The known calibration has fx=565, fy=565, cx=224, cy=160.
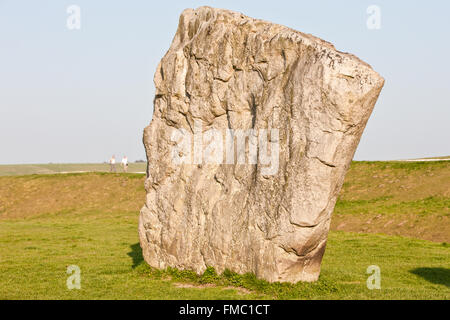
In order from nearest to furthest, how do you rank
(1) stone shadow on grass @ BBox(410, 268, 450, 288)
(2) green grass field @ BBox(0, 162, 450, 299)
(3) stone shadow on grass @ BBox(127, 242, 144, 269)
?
1. (2) green grass field @ BBox(0, 162, 450, 299)
2. (1) stone shadow on grass @ BBox(410, 268, 450, 288)
3. (3) stone shadow on grass @ BBox(127, 242, 144, 269)

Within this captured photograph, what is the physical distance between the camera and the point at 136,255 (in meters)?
21.6

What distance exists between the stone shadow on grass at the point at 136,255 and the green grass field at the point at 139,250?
4cm

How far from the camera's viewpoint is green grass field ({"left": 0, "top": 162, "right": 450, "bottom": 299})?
14547 mm

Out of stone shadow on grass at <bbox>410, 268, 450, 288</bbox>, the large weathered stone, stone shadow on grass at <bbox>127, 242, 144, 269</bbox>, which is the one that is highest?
the large weathered stone

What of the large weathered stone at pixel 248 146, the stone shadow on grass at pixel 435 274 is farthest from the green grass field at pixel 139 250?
the large weathered stone at pixel 248 146

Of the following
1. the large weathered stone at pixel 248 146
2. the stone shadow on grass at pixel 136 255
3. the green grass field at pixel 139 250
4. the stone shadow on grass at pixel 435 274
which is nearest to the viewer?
the large weathered stone at pixel 248 146

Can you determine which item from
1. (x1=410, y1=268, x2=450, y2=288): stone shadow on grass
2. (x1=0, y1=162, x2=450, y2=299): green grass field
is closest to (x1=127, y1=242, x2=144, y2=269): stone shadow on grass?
(x1=0, y1=162, x2=450, y2=299): green grass field

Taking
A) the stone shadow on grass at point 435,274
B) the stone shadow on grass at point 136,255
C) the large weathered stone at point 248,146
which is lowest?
the stone shadow on grass at point 136,255

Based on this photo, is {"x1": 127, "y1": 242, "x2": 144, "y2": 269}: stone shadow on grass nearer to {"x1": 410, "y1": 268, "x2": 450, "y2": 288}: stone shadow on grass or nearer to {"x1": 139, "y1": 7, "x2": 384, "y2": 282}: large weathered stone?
{"x1": 139, "y1": 7, "x2": 384, "y2": 282}: large weathered stone

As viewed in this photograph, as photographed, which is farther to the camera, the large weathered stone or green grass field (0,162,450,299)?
green grass field (0,162,450,299)

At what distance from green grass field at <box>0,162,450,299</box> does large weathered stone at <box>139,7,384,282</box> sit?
822mm

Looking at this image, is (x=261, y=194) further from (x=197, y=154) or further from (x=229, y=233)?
(x=197, y=154)

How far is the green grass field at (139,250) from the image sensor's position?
14.5 meters

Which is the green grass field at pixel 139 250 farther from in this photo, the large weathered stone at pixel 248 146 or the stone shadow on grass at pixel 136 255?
the large weathered stone at pixel 248 146
